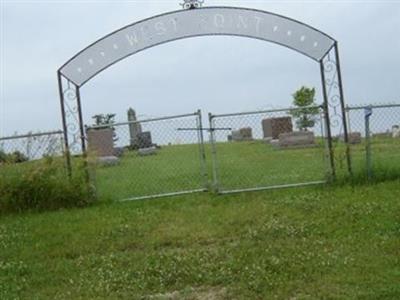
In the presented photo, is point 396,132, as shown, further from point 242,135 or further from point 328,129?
point 242,135

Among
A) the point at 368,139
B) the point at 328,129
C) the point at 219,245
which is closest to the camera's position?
the point at 219,245

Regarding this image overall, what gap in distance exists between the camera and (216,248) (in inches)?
285

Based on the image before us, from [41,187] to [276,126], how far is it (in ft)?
31.8

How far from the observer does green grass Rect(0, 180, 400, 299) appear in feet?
18.7

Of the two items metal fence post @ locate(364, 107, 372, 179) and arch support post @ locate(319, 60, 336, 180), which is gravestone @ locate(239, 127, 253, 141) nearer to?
arch support post @ locate(319, 60, 336, 180)

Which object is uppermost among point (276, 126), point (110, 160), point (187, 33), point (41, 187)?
point (187, 33)

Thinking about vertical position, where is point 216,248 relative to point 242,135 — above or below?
below

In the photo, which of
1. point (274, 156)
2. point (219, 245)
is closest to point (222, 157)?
point (274, 156)

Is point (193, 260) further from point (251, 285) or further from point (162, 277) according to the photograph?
point (251, 285)

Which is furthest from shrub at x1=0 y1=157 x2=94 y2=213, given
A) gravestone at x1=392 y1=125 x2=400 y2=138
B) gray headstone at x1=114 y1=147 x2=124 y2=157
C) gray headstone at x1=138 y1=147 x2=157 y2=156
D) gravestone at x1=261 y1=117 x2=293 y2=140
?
gravestone at x1=261 y1=117 x2=293 y2=140

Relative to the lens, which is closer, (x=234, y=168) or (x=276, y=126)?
(x=234, y=168)

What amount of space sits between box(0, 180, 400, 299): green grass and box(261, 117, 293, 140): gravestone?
7429 millimetres

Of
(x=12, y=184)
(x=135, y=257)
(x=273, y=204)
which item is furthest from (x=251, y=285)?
(x=12, y=184)

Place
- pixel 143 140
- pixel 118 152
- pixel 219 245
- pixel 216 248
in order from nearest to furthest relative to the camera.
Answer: pixel 216 248 < pixel 219 245 < pixel 118 152 < pixel 143 140
